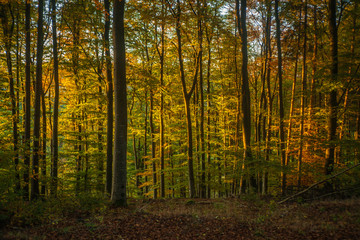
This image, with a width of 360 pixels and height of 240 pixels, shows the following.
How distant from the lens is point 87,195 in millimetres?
8070

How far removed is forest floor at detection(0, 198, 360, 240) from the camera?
5.08 metres

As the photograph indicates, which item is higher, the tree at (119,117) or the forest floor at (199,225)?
the tree at (119,117)

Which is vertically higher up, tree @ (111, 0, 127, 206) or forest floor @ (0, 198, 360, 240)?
tree @ (111, 0, 127, 206)

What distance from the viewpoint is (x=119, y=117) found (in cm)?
762

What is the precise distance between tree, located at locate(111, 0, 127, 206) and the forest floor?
685 mm

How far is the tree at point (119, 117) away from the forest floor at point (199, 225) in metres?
0.68

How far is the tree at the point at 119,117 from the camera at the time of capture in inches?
296

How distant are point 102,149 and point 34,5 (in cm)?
999

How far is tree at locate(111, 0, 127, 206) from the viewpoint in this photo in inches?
296

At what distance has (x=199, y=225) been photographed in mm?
6059

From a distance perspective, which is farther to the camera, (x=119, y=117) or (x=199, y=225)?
(x=119, y=117)

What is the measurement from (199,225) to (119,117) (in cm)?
457

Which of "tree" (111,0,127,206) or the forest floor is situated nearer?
the forest floor

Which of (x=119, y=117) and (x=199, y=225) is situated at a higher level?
(x=119, y=117)
